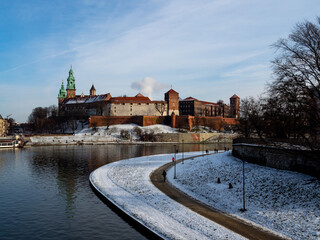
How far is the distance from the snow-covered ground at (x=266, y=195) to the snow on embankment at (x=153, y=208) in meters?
2.70

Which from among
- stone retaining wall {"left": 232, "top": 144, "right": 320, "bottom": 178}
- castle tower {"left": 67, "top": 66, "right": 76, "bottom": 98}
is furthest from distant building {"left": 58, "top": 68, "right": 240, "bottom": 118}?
stone retaining wall {"left": 232, "top": 144, "right": 320, "bottom": 178}

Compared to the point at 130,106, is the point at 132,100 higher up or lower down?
higher up

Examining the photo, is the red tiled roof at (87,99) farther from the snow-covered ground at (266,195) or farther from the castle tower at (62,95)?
the snow-covered ground at (266,195)

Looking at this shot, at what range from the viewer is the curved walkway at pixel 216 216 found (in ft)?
46.1

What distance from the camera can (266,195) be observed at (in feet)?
64.2

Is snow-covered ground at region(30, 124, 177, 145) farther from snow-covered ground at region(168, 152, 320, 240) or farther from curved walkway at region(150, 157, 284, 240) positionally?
curved walkway at region(150, 157, 284, 240)

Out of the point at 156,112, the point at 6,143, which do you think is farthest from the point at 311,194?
the point at 156,112

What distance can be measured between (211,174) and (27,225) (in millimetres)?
16820

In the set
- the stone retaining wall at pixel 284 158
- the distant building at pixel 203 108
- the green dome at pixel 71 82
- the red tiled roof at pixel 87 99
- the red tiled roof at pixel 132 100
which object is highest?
the green dome at pixel 71 82

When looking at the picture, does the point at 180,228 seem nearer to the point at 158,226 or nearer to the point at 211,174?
the point at 158,226

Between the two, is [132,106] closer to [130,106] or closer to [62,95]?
[130,106]

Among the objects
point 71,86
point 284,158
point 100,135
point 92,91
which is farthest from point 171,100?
point 284,158

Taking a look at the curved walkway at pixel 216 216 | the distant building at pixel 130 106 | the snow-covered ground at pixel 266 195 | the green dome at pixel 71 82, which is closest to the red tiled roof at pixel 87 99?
the distant building at pixel 130 106

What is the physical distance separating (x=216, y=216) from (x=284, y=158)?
Answer: 33.8ft
